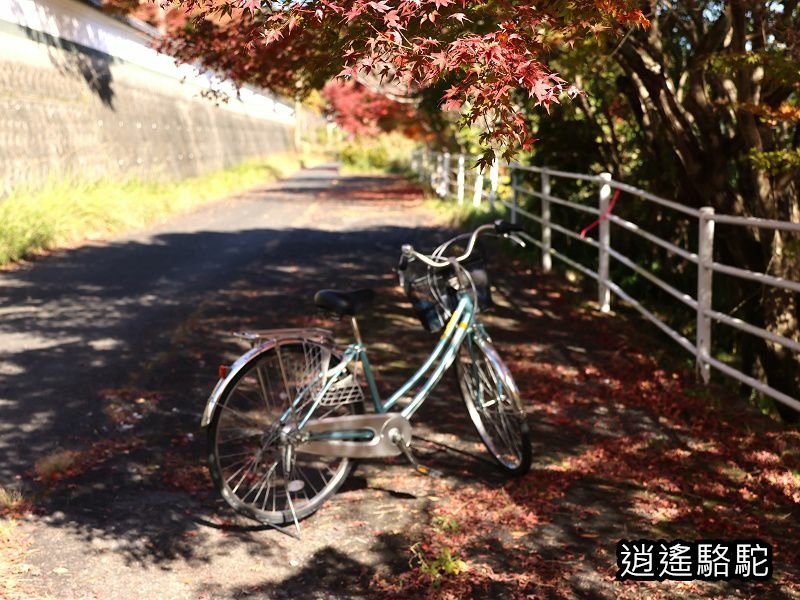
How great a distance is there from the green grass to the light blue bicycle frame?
9.94m

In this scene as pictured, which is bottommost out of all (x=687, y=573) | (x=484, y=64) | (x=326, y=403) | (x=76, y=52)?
(x=687, y=573)

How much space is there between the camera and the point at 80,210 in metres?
17.7

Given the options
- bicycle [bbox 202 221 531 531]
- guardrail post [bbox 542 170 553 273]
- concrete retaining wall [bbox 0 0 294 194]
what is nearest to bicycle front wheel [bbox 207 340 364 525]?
bicycle [bbox 202 221 531 531]

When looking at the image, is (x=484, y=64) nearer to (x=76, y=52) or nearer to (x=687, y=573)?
(x=687, y=573)

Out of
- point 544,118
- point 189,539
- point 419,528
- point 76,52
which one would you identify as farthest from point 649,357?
point 76,52

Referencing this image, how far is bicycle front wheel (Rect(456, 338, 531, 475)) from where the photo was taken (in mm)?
5398

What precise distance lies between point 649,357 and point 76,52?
714 inches

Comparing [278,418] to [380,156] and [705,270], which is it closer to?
[705,270]

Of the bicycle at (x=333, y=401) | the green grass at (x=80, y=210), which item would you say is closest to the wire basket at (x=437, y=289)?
the bicycle at (x=333, y=401)

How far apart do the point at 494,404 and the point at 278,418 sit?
1439 millimetres

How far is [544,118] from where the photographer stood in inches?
530

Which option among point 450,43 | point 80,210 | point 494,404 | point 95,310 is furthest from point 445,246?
point 80,210

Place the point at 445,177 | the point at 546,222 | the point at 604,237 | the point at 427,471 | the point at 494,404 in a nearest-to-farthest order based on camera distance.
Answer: the point at 427,471
the point at 494,404
the point at 604,237
the point at 546,222
the point at 445,177

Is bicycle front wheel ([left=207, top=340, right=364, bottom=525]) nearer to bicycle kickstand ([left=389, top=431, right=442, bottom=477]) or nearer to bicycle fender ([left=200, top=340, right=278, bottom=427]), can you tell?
bicycle fender ([left=200, top=340, right=278, bottom=427])
